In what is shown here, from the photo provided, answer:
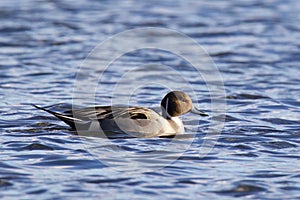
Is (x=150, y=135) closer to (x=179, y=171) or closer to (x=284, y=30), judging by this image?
(x=179, y=171)

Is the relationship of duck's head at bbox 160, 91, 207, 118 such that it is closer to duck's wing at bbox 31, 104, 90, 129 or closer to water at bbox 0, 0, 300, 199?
water at bbox 0, 0, 300, 199

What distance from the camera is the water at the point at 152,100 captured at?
27.6 ft

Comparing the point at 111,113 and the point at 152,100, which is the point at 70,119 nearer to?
the point at 111,113

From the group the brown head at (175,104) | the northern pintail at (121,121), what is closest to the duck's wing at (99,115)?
the northern pintail at (121,121)

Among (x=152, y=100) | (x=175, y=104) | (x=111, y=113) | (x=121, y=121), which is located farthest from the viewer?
(x=152, y=100)

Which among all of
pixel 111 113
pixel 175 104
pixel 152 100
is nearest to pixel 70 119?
pixel 111 113

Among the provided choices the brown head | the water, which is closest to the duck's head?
the brown head

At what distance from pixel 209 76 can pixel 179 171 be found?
21.2 ft

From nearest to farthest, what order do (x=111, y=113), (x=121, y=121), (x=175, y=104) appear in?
(x=121, y=121)
(x=111, y=113)
(x=175, y=104)

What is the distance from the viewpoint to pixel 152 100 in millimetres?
13117

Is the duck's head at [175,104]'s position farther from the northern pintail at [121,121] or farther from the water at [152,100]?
the water at [152,100]

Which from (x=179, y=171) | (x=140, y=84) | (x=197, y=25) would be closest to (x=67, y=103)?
(x=140, y=84)

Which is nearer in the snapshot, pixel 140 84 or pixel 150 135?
pixel 150 135

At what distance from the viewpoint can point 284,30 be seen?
63.1 feet
